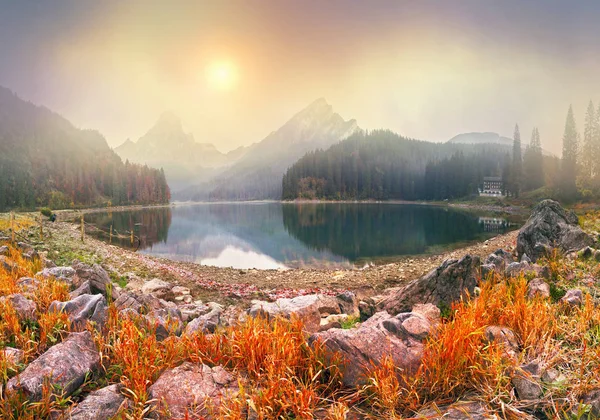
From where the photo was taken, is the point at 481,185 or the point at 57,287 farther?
the point at 481,185

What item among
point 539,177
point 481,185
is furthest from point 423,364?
point 481,185

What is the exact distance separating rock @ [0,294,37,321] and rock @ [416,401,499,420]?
593cm

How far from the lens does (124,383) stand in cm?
326

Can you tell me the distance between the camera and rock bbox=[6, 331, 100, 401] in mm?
3010

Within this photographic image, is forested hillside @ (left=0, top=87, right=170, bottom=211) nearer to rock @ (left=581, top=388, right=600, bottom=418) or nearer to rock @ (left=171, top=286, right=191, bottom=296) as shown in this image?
rock @ (left=171, top=286, right=191, bottom=296)

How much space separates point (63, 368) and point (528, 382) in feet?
17.0

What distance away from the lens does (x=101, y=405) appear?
296cm

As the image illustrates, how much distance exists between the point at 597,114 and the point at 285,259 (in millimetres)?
88605

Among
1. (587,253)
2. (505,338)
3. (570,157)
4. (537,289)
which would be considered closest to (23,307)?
(505,338)

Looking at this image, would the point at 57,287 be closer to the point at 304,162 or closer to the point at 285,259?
the point at 285,259

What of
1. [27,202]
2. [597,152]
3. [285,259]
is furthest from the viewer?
[27,202]

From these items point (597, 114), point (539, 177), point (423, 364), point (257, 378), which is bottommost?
point (257, 378)

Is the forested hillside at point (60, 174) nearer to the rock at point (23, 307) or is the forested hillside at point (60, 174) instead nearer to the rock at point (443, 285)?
the rock at point (23, 307)

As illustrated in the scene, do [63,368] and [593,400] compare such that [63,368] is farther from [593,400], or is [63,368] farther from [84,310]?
[593,400]
